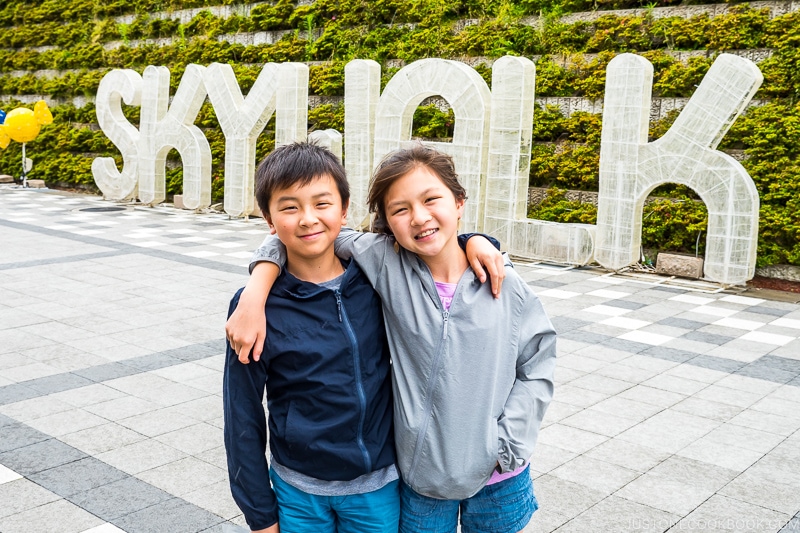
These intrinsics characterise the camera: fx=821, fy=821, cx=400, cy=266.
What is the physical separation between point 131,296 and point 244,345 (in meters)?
6.09

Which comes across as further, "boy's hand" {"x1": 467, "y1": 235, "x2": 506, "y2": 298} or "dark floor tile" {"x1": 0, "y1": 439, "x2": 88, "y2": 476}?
"dark floor tile" {"x1": 0, "y1": 439, "x2": 88, "y2": 476}

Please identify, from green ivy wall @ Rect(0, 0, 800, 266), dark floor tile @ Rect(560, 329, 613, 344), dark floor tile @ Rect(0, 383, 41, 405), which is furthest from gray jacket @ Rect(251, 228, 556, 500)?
green ivy wall @ Rect(0, 0, 800, 266)

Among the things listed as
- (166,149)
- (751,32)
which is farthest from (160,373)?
(166,149)

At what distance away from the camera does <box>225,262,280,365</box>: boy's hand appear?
1.77 m

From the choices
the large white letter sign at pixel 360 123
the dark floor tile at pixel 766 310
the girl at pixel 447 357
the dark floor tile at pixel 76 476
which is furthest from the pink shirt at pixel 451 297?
the large white letter sign at pixel 360 123

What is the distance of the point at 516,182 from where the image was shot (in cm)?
964

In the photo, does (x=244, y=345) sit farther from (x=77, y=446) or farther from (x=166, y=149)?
(x=166, y=149)

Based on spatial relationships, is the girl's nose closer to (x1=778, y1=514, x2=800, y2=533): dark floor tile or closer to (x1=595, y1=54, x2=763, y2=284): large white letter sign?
(x1=778, y1=514, x2=800, y2=533): dark floor tile

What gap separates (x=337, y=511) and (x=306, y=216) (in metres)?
0.69

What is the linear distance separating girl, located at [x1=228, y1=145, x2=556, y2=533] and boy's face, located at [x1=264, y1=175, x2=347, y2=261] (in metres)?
0.08

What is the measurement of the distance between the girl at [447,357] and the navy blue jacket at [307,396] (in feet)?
0.23

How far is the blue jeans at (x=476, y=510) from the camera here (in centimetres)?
192

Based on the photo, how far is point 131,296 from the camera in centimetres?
748

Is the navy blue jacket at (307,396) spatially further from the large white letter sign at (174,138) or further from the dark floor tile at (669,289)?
the large white letter sign at (174,138)
